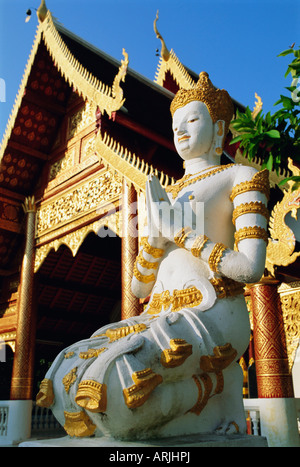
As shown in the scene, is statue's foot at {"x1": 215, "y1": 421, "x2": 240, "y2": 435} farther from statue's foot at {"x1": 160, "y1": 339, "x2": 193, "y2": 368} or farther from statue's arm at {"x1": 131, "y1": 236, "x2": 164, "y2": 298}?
statue's arm at {"x1": 131, "y1": 236, "x2": 164, "y2": 298}

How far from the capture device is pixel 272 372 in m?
3.87

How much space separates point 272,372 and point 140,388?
2.82 m

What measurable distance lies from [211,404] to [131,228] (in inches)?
128

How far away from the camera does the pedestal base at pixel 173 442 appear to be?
137 centimetres

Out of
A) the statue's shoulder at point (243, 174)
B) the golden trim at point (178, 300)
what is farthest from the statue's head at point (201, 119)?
the golden trim at point (178, 300)

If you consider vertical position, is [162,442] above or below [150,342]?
below

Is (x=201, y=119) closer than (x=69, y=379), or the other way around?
(x=69, y=379)

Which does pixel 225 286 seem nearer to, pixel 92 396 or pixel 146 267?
pixel 146 267

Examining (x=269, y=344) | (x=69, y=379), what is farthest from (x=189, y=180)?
(x=269, y=344)

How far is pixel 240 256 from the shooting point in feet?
5.62

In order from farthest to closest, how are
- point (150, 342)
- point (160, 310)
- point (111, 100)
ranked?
point (111, 100)
point (160, 310)
point (150, 342)

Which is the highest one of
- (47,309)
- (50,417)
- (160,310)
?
(47,309)
